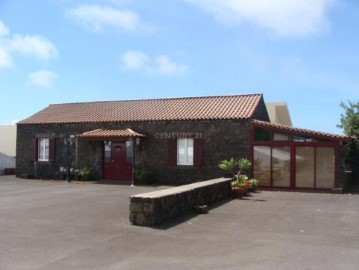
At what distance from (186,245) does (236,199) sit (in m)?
7.75

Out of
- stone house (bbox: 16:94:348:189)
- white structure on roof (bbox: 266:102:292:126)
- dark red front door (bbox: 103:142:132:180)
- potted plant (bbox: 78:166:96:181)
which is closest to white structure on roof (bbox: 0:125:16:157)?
stone house (bbox: 16:94:348:189)

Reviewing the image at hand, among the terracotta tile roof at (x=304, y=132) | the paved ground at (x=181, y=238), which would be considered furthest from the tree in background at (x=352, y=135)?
the paved ground at (x=181, y=238)

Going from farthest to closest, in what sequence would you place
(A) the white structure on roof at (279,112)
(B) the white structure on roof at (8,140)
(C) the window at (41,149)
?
(B) the white structure on roof at (8,140) → (A) the white structure on roof at (279,112) → (C) the window at (41,149)

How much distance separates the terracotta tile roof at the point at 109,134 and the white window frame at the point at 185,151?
1909mm

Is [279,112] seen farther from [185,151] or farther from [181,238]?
[181,238]

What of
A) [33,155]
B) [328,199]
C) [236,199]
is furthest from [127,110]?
[328,199]

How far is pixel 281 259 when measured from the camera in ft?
22.3

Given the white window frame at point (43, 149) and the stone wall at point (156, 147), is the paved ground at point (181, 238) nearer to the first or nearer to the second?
the stone wall at point (156, 147)

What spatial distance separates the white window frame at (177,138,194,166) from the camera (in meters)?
20.4

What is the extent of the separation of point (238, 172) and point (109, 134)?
6.82m

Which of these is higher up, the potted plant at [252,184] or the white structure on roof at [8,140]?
the white structure on roof at [8,140]

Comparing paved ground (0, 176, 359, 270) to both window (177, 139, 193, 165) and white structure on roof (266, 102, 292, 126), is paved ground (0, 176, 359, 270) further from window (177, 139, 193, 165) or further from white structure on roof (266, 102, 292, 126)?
white structure on roof (266, 102, 292, 126)

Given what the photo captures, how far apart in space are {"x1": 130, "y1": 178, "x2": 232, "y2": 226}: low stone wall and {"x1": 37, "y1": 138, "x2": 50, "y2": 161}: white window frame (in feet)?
42.3

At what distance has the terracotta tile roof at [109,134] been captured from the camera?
810 inches
